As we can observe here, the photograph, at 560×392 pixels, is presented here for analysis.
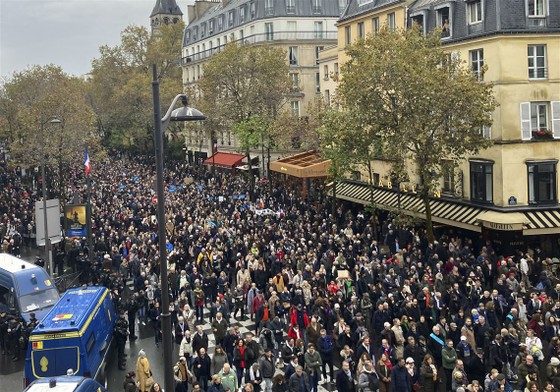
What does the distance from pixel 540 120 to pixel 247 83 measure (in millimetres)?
27771

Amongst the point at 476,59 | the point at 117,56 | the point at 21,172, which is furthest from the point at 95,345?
the point at 117,56

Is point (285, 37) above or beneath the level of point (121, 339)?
above

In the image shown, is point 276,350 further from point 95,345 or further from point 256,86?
point 256,86

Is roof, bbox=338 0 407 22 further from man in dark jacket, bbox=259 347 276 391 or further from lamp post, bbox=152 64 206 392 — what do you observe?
lamp post, bbox=152 64 206 392

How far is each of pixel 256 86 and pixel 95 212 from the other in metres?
17.8

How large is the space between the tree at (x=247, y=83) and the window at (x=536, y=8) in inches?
959

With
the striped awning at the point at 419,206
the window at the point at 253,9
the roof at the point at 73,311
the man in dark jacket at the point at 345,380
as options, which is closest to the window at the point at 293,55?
the window at the point at 253,9

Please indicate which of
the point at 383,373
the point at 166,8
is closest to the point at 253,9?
the point at 383,373

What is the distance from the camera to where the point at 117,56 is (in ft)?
311

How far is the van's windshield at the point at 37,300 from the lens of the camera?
22.2 metres

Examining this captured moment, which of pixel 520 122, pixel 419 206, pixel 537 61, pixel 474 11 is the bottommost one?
pixel 419 206

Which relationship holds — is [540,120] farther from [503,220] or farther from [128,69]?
[128,69]

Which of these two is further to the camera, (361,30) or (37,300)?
(361,30)

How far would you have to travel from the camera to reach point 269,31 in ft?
213
